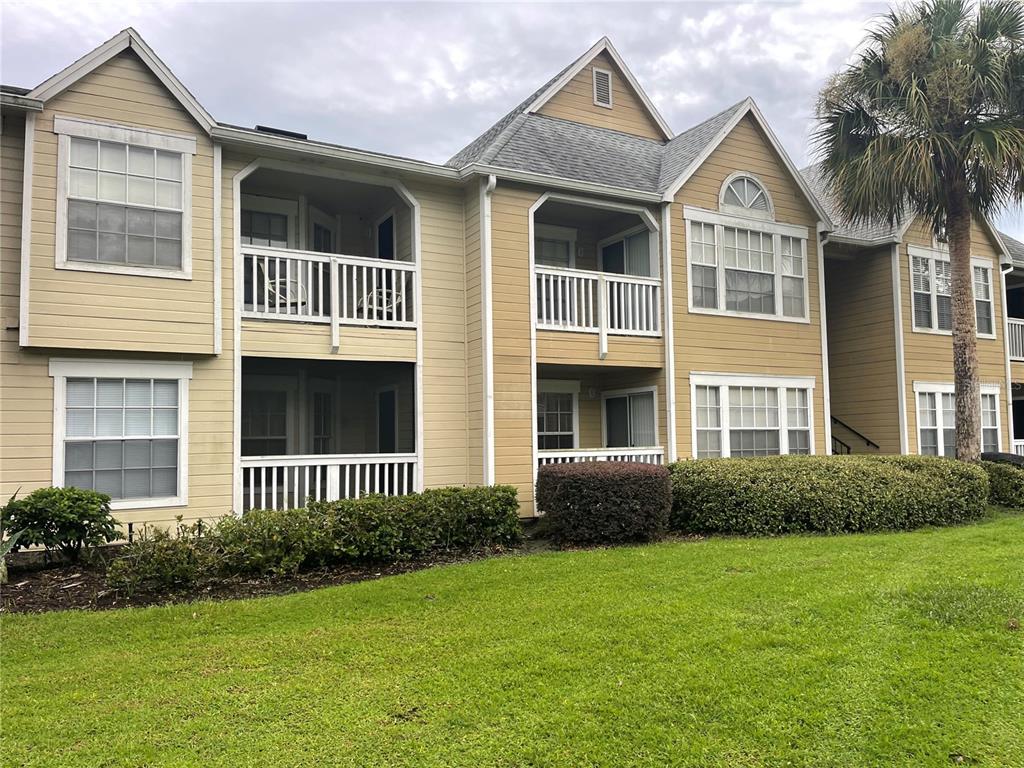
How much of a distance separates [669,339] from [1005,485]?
717cm

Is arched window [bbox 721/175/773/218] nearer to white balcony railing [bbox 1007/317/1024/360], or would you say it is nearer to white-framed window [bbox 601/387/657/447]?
white-framed window [bbox 601/387/657/447]

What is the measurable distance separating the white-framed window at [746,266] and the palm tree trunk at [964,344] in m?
2.90

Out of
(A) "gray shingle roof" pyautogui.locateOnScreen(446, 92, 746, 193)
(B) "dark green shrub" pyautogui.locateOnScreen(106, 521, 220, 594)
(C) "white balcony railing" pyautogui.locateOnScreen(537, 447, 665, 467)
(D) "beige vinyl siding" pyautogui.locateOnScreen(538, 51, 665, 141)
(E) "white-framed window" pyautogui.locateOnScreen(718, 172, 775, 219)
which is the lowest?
(B) "dark green shrub" pyautogui.locateOnScreen(106, 521, 220, 594)

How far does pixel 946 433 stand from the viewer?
1764 cm

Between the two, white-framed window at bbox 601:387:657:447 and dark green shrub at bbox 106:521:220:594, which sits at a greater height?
white-framed window at bbox 601:387:657:447

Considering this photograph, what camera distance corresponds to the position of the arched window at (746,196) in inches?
573

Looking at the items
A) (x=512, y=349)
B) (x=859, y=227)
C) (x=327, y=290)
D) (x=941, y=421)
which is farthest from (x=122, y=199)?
(x=941, y=421)

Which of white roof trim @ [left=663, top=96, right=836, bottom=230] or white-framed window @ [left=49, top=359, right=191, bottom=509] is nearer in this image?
white-framed window @ [left=49, top=359, right=191, bottom=509]

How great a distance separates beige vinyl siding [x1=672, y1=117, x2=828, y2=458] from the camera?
13.8 meters

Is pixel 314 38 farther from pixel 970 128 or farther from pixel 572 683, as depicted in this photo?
pixel 970 128

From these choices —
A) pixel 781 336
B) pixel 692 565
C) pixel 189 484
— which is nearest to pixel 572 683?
pixel 692 565

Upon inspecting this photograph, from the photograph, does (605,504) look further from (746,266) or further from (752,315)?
(746,266)

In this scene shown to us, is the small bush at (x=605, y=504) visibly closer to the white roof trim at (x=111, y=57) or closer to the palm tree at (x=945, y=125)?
the white roof trim at (x=111, y=57)

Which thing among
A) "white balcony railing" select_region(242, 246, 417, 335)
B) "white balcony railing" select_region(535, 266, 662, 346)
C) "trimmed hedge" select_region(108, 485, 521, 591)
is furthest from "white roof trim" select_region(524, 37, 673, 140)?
"trimmed hedge" select_region(108, 485, 521, 591)
